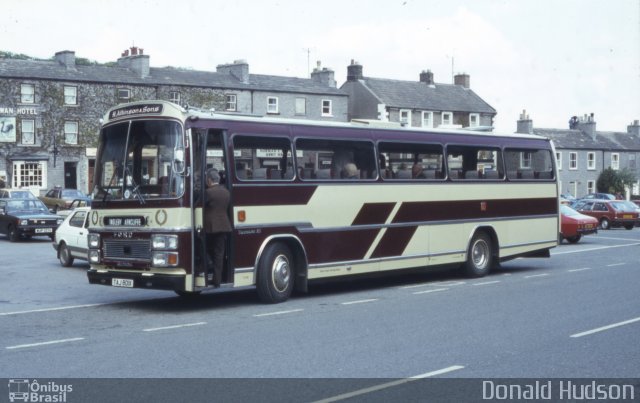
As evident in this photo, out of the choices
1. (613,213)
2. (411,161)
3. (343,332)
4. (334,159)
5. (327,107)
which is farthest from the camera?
(327,107)

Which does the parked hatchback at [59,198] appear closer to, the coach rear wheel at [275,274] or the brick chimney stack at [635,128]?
the coach rear wheel at [275,274]

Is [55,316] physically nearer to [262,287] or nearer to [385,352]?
[262,287]

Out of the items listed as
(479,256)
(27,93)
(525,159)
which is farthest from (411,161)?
(27,93)

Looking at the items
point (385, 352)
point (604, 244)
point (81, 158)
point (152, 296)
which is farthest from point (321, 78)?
point (385, 352)

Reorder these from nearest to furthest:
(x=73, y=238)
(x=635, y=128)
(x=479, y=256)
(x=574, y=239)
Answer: (x=479, y=256)
(x=73, y=238)
(x=574, y=239)
(x=635, y=128)

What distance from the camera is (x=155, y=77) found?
60.7 meters

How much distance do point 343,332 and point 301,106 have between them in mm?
56739

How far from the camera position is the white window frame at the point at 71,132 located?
2267 inches

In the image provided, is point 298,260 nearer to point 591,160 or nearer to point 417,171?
point 417,171

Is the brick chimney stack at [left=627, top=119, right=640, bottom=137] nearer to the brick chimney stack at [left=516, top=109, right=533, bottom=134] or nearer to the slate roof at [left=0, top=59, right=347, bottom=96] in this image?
the brick chimney stack at [left=516, top=109, right=533, bottom=134]

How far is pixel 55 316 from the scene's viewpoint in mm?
13047

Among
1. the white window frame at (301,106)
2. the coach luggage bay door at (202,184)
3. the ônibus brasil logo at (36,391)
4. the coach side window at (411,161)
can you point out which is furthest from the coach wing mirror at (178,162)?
the white window frame at (301,106)

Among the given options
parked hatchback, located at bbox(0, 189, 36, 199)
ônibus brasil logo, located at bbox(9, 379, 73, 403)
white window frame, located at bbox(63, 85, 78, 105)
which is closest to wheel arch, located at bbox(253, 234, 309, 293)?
ônibus brasil logo, located at bbox(9, 379, 73, 403)

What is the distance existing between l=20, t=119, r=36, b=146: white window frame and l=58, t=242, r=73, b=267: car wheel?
36443 millimetres
